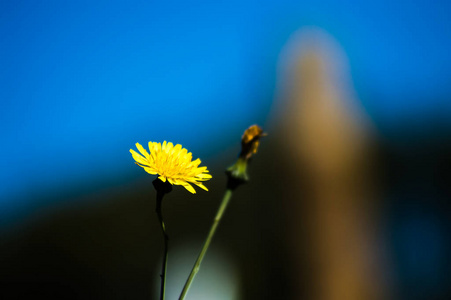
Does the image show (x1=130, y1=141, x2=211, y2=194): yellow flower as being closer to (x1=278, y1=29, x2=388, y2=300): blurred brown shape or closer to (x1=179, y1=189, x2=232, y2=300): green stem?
(x1=179, y1=189, x2=232, y2=300): green stem

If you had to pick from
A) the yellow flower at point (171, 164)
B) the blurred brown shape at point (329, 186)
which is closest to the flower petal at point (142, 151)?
the yellow flower at point (171, 164)

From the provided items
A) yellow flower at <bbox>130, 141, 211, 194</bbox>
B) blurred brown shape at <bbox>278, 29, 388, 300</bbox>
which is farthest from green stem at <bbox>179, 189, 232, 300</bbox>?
blurred brown shape at <bbox>278, 29, 388, 300</bbox>

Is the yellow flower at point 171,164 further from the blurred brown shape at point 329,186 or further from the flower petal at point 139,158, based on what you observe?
the blurred brown shape at point 329,186

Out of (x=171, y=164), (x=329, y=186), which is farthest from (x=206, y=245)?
(x=329, y=186)

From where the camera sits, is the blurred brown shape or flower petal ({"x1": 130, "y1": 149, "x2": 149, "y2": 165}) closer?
flower petal ({"x1": 130, "y1": 149, "x2": 149, "y2": 165})

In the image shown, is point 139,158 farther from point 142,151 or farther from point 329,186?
point 329,186

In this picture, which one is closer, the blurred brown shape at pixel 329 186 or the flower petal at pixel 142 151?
the flower petal at pixel 142 151

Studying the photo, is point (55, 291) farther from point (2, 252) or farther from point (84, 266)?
point (2, 252)
